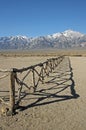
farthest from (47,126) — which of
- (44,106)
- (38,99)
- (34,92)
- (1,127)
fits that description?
(34,92)

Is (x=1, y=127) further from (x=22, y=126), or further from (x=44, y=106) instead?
(x=44, y=106)

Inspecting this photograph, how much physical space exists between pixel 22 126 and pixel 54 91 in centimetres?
584

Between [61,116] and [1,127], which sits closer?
[1,127]

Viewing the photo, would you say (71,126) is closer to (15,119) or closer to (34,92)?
(15,119)

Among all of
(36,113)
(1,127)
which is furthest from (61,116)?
(1,127)

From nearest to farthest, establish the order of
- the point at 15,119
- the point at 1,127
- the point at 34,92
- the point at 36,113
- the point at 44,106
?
the point at 1,127, the point at 15,119, the point at 36,113, the point at 44,106, the point at 34,92

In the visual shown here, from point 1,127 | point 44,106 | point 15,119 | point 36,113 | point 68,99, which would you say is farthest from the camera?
point 68,99

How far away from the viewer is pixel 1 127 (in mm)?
7812

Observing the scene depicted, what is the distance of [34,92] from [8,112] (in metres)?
4.36

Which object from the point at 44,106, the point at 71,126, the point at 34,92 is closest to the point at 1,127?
the point at 71,126

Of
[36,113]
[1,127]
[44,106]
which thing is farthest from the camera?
[44,106]

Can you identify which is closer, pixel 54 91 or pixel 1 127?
pixel 1 127

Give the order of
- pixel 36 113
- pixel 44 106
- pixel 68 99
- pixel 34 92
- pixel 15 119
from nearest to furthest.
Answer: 1. pixel 15 119
2. pixel 36 113
3. pixel 44 106
4. pixel 68 99
5. pixel 34 92

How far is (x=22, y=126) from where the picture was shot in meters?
7.91
